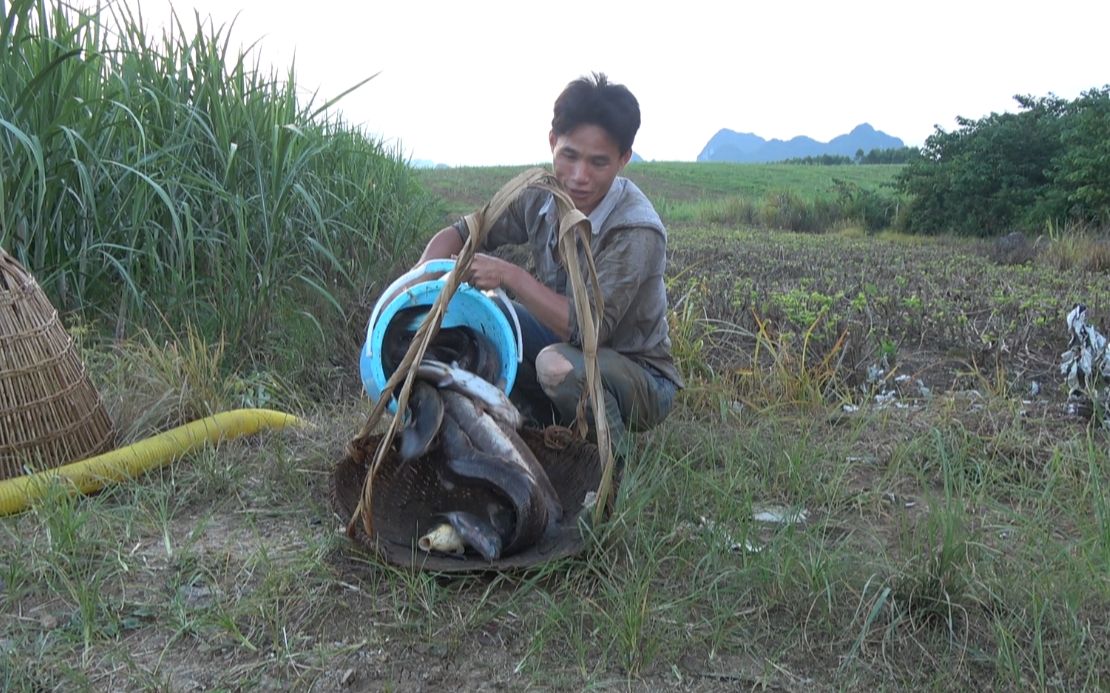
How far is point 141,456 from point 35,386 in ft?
1.03

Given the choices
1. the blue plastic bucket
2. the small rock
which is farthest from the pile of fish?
the small rock

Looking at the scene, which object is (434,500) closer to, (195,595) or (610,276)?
Answer: (195,595)

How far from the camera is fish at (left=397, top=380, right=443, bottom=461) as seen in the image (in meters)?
2.09

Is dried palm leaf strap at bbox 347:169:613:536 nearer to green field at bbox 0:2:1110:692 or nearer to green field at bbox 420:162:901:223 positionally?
green field at bbox 0:2:1110:692

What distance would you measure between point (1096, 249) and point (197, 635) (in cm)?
660

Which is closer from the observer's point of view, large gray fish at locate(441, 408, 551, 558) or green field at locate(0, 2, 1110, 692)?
green field at locate(0, 2, 1110, 692)

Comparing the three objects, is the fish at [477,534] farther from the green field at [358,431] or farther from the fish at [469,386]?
the fish at [469,386]

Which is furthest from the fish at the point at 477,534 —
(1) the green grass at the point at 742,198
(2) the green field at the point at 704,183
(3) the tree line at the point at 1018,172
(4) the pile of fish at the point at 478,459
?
(2) the green field at the point at 704,183

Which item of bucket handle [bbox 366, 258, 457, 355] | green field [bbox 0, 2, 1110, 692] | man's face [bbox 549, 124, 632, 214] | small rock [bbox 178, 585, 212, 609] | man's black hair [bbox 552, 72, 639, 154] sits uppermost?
man's black hair [bbox 552, 72, 639, 154]

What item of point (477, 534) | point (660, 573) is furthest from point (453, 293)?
point (660, 573)

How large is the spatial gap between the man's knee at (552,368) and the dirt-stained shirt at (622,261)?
62 millimetres

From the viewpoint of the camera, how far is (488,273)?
6.98 feet

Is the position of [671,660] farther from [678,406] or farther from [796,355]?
[796,355]

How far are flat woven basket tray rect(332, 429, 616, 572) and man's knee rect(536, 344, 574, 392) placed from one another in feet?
0.50
